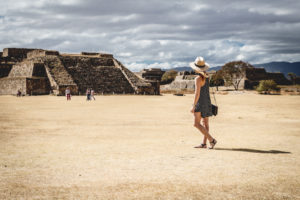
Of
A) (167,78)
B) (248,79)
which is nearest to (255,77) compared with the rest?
(248,79)

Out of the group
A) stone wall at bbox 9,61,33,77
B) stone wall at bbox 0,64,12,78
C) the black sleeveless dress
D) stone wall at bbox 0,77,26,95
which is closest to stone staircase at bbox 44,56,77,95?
stone wall at bbox 9,61,33,77

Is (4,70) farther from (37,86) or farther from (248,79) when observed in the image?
(248,79)

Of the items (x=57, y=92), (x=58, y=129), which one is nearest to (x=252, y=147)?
(x=58, y=129)

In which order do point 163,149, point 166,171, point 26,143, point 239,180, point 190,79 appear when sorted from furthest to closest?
point 190,79 < point 26,143 < point 163,149 < point 166,171 < point 239,180

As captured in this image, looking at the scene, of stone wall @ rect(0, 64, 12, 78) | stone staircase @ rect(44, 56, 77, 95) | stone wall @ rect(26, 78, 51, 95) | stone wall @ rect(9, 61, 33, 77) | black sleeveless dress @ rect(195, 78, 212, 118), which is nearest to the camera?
black sleeveless dress @ rect(195, 78, 212, 118)

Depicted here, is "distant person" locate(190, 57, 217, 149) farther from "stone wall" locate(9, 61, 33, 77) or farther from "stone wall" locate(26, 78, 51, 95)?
"stone wall" locate(9, 61, 33, 77)

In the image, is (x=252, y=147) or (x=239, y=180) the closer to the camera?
(x=239, y=180)

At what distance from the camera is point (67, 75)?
4519 centimetres

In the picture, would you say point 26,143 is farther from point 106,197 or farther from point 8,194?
point 106,197

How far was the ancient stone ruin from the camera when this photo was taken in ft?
140

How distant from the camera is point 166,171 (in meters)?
5.11

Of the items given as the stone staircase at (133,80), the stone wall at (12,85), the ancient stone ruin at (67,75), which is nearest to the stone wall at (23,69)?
the ancient stone ruin at (67,75)

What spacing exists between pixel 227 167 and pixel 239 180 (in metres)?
0.75

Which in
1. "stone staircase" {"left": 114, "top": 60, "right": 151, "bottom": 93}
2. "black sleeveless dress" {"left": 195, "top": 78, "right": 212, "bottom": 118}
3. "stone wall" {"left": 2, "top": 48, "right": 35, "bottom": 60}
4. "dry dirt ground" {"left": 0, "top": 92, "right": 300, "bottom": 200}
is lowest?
"dry dirt ground" {"left": 0, "top": 92, "right": 300, "bottom": 200}
